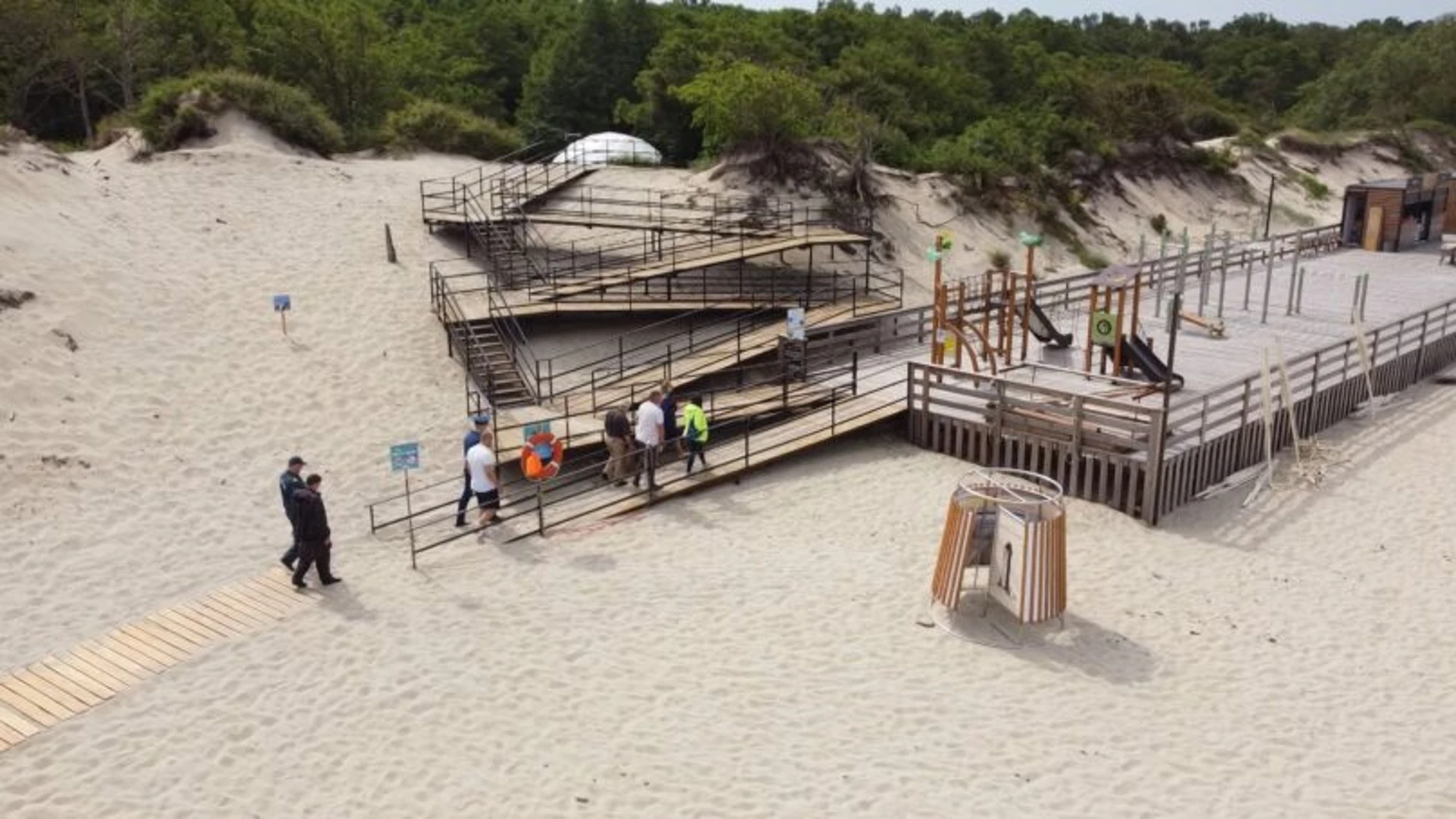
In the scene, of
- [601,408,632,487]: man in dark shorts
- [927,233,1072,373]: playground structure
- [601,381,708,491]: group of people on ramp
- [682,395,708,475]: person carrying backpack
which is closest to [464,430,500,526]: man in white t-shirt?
[601,381,708,491]: group of people on ramp

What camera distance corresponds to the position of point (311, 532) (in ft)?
40.2

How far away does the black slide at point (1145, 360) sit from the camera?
17594 millimetres

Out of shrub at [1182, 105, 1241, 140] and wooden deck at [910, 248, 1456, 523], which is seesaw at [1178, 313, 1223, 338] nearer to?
wooden deck at [910, 248, 1456, 523]

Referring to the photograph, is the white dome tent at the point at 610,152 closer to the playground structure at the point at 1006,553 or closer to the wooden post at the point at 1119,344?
the wooden post at the point at 1119,344

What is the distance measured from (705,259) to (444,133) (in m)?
14.5

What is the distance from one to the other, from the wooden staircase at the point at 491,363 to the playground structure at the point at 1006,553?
9.10 meters

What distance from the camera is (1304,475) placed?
16.2 meters

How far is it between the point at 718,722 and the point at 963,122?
1524 inches

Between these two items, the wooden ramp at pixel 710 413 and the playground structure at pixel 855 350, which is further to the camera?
the wooden ramp at pixel 710 413

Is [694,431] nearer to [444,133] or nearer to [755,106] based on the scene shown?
[755,106]

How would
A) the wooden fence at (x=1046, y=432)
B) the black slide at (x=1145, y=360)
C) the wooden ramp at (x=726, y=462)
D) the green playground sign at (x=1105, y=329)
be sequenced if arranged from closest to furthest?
1. the wooden ramp at (x=726, y=462)
2. the wooden fence at (x=1046, y=432)
3. the black slide at (x=1145, y=360)
4. the green playground sign at (x=1105, y=329)

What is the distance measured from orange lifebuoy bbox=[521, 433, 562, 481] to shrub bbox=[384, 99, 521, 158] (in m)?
22.5

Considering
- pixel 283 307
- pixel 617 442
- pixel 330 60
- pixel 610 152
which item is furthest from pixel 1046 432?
pixel 330 60

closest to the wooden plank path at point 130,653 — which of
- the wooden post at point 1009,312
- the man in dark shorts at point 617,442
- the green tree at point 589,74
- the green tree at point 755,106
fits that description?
the man in dark shorts at point 617,442
